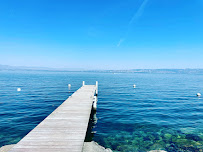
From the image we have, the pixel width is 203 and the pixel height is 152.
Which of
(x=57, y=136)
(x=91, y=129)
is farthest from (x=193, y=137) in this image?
(x=57, y=136)

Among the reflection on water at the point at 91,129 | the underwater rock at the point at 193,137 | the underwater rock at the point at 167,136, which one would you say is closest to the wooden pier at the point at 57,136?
the reflection on water at the point at 91,129

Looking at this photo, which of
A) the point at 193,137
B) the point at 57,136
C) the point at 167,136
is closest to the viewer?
the point at 57,136

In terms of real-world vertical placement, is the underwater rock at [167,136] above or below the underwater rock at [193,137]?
below

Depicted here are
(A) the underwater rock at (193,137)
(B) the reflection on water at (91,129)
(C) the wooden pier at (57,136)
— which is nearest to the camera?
(C) the wooden pier at (57,136)

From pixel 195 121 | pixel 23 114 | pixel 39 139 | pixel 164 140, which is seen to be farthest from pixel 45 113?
pixel 195 121

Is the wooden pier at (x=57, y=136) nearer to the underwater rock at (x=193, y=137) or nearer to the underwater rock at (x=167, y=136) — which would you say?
the underwater rock at (x=167, y=136)

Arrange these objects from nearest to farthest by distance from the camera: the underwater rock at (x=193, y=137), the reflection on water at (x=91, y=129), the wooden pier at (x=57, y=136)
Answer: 1. the wooden pier at (x=57, y=136)
2. the underwater rock at (x=193, y=137)
3. the reflection on water at (x=91, y=129)

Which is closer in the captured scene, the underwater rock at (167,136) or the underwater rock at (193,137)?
the underwater rock at (193,137)

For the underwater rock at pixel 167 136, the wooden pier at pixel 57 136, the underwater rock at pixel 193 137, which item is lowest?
the underwater rock at pixel 167 136

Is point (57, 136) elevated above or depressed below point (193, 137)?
above

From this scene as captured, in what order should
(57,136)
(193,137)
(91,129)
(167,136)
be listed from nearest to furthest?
1. (57,136)
2. (193,137)
3. (167,136)
4. (91,129)

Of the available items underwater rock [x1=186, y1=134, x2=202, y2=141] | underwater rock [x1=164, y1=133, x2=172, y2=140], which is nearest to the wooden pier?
underwater rock [x1=164, y1=133, x2=172, y2=140]

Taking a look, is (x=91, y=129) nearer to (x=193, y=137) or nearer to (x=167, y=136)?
(x=167, y=136)

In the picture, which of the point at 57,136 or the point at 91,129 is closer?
the point at 57,136
